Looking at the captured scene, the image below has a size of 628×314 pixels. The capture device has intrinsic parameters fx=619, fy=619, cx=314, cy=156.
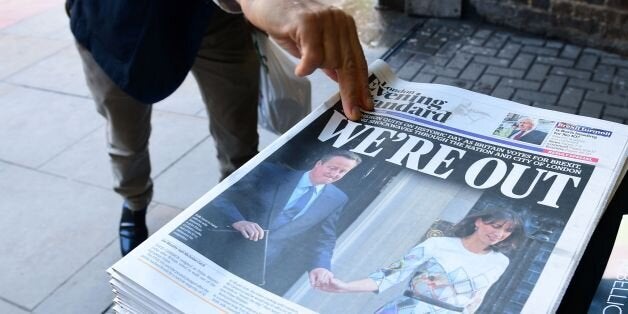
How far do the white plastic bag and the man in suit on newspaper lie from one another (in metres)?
0.72

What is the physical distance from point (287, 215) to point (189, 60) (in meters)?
0.73

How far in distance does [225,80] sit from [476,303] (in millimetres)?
1131

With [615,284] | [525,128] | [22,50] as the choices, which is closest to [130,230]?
[525,128]

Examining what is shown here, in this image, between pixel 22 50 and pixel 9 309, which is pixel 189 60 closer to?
pixel 9 309

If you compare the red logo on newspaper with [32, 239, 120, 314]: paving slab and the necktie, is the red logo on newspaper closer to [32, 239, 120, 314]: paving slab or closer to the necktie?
the necktie

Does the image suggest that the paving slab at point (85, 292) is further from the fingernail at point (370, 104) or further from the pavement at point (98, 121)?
the fingernail at point (370, 104)

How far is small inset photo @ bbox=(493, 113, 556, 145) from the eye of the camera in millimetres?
834

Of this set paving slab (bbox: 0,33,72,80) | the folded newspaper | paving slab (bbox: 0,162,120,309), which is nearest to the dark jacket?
the folded newspaper

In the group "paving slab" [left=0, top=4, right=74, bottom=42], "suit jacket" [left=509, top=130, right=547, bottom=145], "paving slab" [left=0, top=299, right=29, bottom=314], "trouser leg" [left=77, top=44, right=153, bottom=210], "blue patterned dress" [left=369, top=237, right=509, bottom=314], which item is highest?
"suit jacket" [left=509, top=130, right=547, bottom=145]

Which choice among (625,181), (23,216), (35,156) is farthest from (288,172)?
(35,156)

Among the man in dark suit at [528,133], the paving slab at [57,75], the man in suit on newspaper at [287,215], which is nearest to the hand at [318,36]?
the man in suit on newspaper at [287,215]

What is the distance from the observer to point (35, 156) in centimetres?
262

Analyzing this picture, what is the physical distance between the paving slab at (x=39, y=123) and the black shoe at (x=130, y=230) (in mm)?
820

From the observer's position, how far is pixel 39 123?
113 inches
